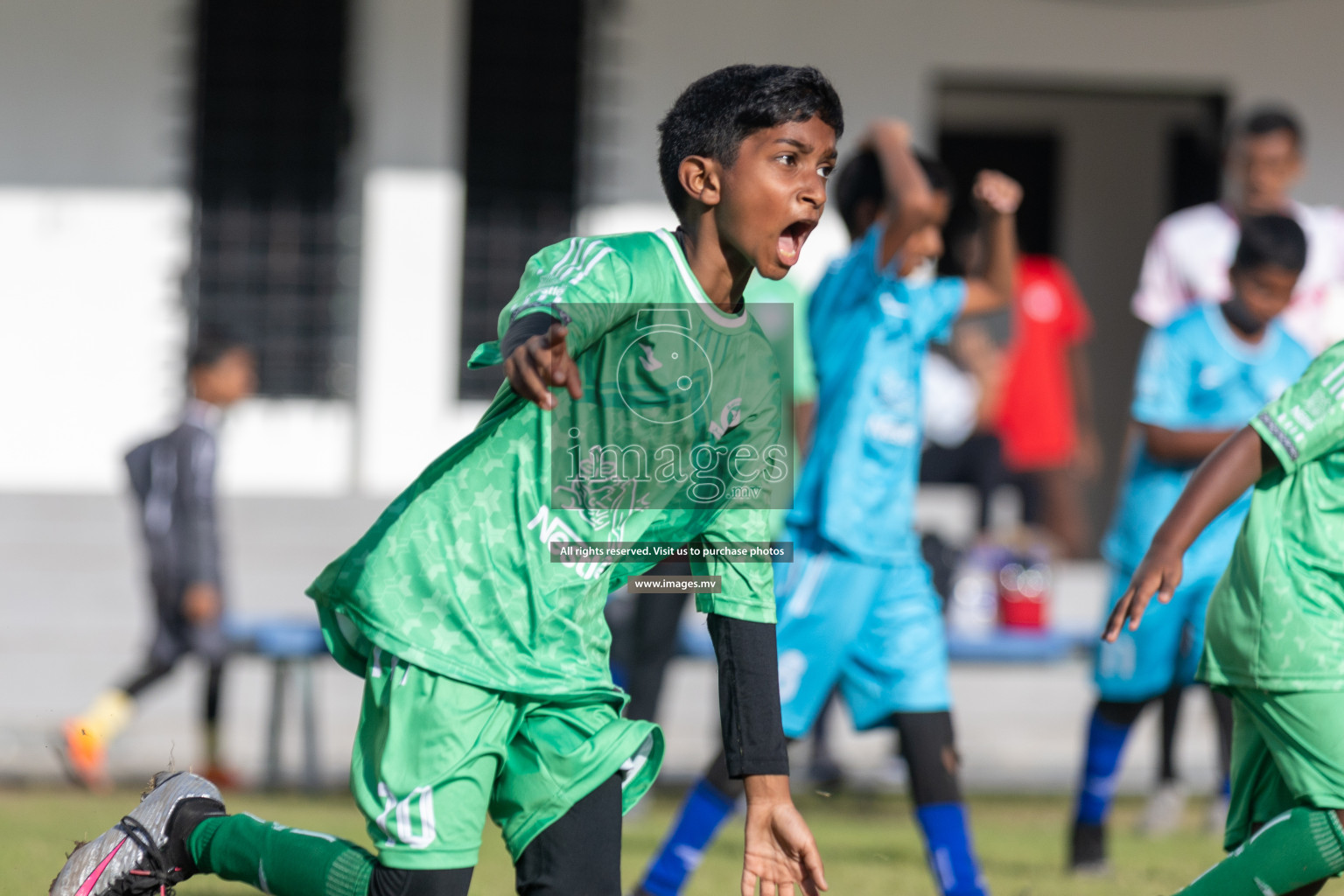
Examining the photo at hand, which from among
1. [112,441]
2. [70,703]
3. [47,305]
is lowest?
[70,703]

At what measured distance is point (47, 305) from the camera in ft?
30.5

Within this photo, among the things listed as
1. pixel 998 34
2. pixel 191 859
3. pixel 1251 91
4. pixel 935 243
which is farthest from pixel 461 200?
pixel 191 859

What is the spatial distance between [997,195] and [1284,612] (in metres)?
1.71

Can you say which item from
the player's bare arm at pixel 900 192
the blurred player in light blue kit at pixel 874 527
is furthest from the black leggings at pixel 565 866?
the player's bare arm at pixel 900 192

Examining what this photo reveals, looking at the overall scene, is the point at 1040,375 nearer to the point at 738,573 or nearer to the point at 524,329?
the point at 738,573

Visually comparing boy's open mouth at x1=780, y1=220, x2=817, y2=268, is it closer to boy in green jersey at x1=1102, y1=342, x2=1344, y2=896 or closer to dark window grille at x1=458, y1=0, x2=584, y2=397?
boy in green jersey at x1=1102, y1=342, x2=1344, y2=896

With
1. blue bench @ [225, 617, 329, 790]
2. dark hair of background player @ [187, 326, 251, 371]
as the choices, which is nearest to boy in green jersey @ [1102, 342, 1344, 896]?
blue bench @ [225, 617, 329, 790]

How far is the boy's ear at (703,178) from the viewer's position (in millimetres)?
2738

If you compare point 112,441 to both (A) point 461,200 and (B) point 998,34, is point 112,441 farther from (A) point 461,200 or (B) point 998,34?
(B) point 998,34

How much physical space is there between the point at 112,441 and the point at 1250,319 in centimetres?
645

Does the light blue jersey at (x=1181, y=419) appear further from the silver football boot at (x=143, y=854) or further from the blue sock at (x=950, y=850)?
the silver football boot at (x=143, y=854)

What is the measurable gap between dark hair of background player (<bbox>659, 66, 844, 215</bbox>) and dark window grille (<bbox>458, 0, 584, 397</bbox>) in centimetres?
673

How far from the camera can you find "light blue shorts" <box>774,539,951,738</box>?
4.27m

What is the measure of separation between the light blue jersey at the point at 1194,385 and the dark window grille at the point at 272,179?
17.9ft
